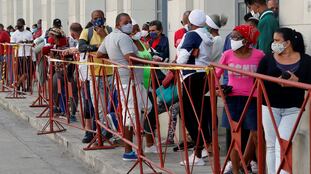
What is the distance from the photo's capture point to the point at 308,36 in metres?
7.84

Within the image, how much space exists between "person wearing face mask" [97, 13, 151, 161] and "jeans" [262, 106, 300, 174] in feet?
7.01

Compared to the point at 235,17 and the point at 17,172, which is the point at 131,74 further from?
the point at 235,17

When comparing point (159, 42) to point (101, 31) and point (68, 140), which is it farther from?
point (68, 140)

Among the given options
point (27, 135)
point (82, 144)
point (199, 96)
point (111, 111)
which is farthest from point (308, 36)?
point (27, 135)

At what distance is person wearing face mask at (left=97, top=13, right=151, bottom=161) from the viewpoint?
8172 mm

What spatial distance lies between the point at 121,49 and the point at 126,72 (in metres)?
0.27

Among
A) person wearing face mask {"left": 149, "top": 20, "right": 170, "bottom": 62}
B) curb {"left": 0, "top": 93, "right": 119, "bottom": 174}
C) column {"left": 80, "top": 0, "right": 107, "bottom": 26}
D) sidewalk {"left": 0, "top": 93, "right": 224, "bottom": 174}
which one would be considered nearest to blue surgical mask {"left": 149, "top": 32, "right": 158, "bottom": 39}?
person wearing face mask {"left": 149, "top": 20, "right": 170, "bottom": 62}

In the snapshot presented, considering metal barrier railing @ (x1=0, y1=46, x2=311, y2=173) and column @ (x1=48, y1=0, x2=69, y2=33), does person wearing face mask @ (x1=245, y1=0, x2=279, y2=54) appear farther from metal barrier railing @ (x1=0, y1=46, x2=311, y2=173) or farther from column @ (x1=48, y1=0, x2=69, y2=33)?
column @ (x1=48, y1=0, x2=69, y2=33)

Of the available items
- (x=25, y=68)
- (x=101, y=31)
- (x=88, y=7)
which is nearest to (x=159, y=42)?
(x=101, y=31)

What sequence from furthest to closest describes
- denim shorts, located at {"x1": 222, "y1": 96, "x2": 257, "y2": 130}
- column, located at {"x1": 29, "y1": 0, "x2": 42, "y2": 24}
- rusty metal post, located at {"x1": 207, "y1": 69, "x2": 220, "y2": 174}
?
column, located at {"x1": 29, "y1": 0, "x2": 42, "y2": 24} → denim shorts, located at {"x1": 222, "y1": 96, "x2": 257, "y2": 130} → rusty metal post, located at {"x1": 207, "y1": 69, "x2": 220, "y2": 174}

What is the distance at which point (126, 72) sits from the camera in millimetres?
8336

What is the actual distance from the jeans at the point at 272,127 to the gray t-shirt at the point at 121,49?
2369mm

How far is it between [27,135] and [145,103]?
15.0ft

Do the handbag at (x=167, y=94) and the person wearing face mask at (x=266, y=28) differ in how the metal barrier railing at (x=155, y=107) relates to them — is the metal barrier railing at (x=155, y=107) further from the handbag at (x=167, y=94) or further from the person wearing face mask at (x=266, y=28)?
the person wearing face mask at (x=266, y=28)
